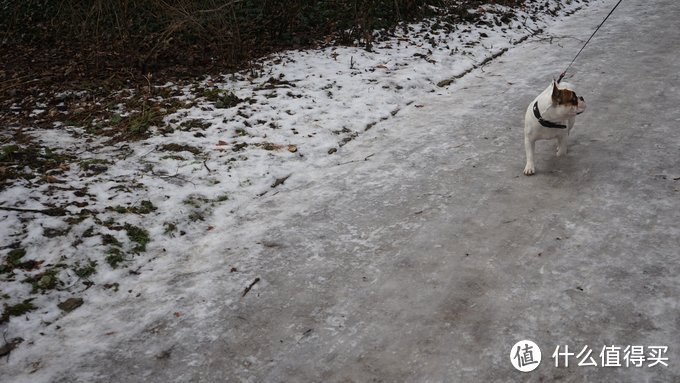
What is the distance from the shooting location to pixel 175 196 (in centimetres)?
513

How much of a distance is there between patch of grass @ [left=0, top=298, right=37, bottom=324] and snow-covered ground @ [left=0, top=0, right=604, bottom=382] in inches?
0.5

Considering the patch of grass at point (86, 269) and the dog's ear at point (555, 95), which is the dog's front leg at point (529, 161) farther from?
the patch of grass at point (86, 269)

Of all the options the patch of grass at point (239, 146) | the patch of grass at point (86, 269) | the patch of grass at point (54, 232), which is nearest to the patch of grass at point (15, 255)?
the patch of grass at point (54, 232)

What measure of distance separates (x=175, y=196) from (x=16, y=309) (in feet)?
5.89

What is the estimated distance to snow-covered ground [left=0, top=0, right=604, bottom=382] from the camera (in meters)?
3.75

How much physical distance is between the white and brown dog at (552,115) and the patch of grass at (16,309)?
4644 mm

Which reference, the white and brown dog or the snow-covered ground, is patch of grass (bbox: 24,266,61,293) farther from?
the white and brown dog

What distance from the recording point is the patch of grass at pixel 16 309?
3.63 m

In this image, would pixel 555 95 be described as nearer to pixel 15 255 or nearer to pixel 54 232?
pixel 54 232

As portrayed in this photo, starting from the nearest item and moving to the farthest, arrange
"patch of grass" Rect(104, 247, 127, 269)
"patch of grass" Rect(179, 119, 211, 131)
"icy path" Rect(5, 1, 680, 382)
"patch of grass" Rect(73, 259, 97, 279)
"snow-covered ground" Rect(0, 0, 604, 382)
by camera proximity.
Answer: "icy path" Rect(5, 1, 680, 382) < "snow-covered ground" Rect(0, 0, 604, 382) < "patch of grass" Rect(73, 259, 97, 279) < "patch of grass" Rect(104, 247, 127, 269) < "patch of grass" Rect(179, 119, 211, 131)

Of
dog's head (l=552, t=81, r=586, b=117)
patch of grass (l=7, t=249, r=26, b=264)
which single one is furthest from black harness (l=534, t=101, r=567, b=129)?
patch of grass (l=7, t=249, r=26, b=264)

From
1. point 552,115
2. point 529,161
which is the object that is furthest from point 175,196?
point 552,115

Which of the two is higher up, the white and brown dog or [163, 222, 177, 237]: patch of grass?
the white and brown dog

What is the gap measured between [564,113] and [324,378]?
3.39m
